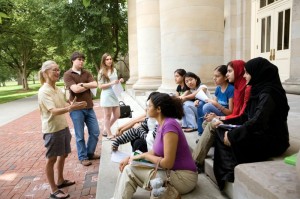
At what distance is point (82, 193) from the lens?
4.20 meters

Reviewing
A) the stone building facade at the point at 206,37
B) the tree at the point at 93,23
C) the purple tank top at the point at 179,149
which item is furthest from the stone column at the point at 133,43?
the purple tank top at the point at 179,149

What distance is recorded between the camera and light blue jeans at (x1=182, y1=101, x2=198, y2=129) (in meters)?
4.87

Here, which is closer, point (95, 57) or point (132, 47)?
point (132, 47)

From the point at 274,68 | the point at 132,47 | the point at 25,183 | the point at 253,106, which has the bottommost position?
the point at 25,183

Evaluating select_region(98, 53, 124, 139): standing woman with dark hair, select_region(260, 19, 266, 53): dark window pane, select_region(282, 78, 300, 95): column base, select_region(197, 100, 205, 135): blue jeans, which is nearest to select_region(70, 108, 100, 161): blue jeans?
select_region(98, 53, 124, 139): standing woman with dark hair

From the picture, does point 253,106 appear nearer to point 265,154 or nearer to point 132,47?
point 265,154

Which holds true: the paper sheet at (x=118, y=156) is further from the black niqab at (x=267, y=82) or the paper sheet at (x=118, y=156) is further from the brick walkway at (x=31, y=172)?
the black niqab at (x=267, y=82)

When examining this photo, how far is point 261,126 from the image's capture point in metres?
2.52

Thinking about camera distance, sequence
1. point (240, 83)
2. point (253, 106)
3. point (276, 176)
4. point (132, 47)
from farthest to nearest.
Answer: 1. point (132, 47)
2. point (240, 83)
3. point (253, 106)
4. point (276, 176)

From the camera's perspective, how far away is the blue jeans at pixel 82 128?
500 centimetres

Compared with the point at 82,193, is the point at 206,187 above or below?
above

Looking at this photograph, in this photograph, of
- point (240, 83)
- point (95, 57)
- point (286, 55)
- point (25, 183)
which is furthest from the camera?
point (95, 57)

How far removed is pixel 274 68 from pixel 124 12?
1903 centimetres

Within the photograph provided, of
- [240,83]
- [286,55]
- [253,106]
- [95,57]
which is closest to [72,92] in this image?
[240,83]
